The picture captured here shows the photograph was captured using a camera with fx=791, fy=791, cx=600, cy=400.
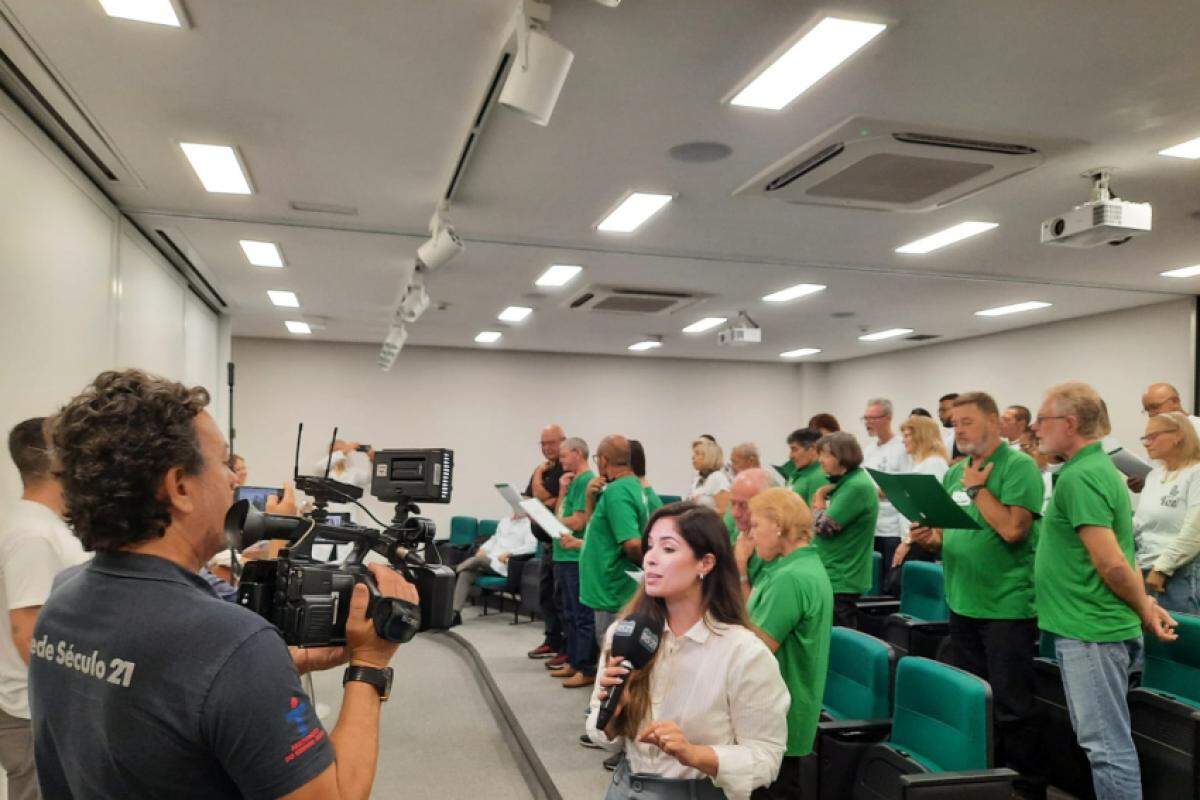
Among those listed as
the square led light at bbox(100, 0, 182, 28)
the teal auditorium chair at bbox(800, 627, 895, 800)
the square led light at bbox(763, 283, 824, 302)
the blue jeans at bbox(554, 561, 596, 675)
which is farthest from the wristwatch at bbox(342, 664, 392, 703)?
the square led light at bbox(763, 283, 824, 302)

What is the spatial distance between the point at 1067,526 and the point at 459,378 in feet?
28.3

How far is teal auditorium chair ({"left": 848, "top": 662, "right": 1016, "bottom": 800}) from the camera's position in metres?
2.14

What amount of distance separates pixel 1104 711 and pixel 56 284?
4.42 meters

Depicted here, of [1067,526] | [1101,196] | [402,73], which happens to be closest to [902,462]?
[1101,196]

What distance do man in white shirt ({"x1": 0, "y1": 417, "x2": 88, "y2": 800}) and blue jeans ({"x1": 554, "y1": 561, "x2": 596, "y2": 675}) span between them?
2.99 m

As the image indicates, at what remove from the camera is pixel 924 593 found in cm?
402

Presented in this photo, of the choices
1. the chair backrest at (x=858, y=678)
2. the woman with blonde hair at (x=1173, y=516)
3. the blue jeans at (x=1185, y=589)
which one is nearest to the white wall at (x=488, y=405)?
the chair backrest at (x=858, y=678)

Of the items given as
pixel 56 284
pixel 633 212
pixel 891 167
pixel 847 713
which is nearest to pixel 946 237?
pixel 891 167

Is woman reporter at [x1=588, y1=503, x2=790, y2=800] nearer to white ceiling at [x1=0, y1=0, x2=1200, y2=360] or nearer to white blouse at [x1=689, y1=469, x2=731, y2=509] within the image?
white ceiling at [x1=0, y1=0, x2=1200, y2=360]

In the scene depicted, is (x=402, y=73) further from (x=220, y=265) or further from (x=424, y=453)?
(x=220, y=265)

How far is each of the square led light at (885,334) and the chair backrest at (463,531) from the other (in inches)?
189

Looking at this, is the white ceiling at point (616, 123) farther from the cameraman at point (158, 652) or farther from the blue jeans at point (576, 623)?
the blue jeans at point (576, 623)

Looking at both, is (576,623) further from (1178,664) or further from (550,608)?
(1178,664)

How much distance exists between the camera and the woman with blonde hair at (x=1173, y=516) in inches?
135
